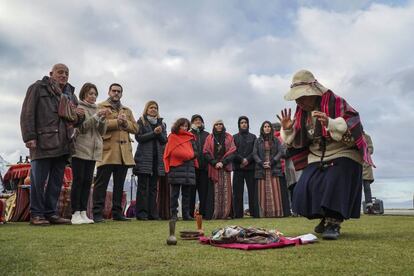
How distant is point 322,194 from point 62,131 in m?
3.35

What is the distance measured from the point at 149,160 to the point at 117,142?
729 mm

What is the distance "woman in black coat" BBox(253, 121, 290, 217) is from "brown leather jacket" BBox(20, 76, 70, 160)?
13.2ft

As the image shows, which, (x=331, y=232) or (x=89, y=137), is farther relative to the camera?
(x=89, y=137)

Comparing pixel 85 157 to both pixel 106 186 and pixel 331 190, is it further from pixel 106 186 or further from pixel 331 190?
pixel 331 190

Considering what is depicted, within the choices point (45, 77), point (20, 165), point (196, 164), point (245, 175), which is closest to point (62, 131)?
point (45, 77)

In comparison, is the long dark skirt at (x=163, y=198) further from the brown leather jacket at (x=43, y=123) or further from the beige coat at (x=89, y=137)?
the brown leather jacket at (x=43, y=123)

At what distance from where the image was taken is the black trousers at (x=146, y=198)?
7.37 metres

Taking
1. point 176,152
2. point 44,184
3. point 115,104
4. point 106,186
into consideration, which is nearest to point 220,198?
point 176,152

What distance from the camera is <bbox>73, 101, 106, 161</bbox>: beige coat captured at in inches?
241

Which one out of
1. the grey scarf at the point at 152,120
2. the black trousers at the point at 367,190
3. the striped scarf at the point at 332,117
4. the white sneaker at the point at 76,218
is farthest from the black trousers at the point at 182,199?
the black trousers at the point at 367,190

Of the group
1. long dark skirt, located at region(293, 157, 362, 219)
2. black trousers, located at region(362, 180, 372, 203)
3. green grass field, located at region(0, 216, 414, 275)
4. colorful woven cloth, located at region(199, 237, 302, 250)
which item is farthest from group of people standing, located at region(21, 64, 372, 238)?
black trousers, located at region(362, 180, 372, 203)

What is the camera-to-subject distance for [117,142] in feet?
22.4

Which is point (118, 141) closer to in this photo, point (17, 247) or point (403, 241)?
point (17, 247)

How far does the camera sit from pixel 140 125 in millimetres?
7605
